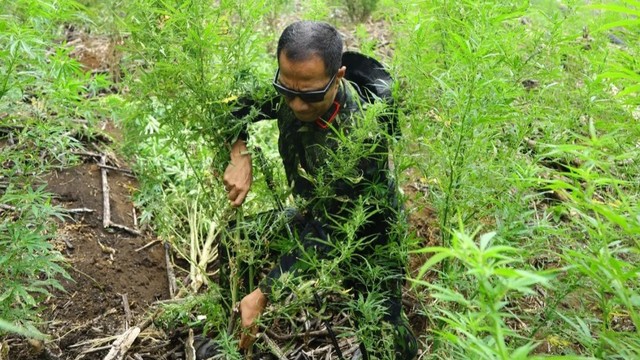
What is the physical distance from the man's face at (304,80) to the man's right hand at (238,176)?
0.30 metres

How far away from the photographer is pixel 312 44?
2346 mm

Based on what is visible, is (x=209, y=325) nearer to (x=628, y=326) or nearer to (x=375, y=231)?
(x=375, y=231)

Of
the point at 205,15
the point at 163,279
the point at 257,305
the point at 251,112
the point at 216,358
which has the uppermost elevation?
the point at 205,15

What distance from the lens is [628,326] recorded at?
106 inches

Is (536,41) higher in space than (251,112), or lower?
higher

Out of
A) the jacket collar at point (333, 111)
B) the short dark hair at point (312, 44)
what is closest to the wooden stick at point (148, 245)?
the jacket collar at point (333, 111)

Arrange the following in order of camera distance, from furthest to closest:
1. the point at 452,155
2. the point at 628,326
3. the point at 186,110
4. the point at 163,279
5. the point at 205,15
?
the point at 163,279, the point at 628,326, the point at 186,110, the point at 205,15, the point at 452,155

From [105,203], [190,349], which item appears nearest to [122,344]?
[190,349]

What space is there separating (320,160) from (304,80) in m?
0.38

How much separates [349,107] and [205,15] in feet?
2.35

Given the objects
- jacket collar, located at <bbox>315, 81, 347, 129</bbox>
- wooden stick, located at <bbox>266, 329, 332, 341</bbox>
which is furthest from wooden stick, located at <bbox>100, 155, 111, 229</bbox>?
jacket collar, located at <bbox>315, 81, 347, 129</bbox>

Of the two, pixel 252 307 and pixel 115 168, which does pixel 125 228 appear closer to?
pixel 115 168

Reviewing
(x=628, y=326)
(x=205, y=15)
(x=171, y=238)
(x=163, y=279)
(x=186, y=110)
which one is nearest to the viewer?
(x=205, y=15)

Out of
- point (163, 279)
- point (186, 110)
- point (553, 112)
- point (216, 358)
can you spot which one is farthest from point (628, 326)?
point (163, 279)
